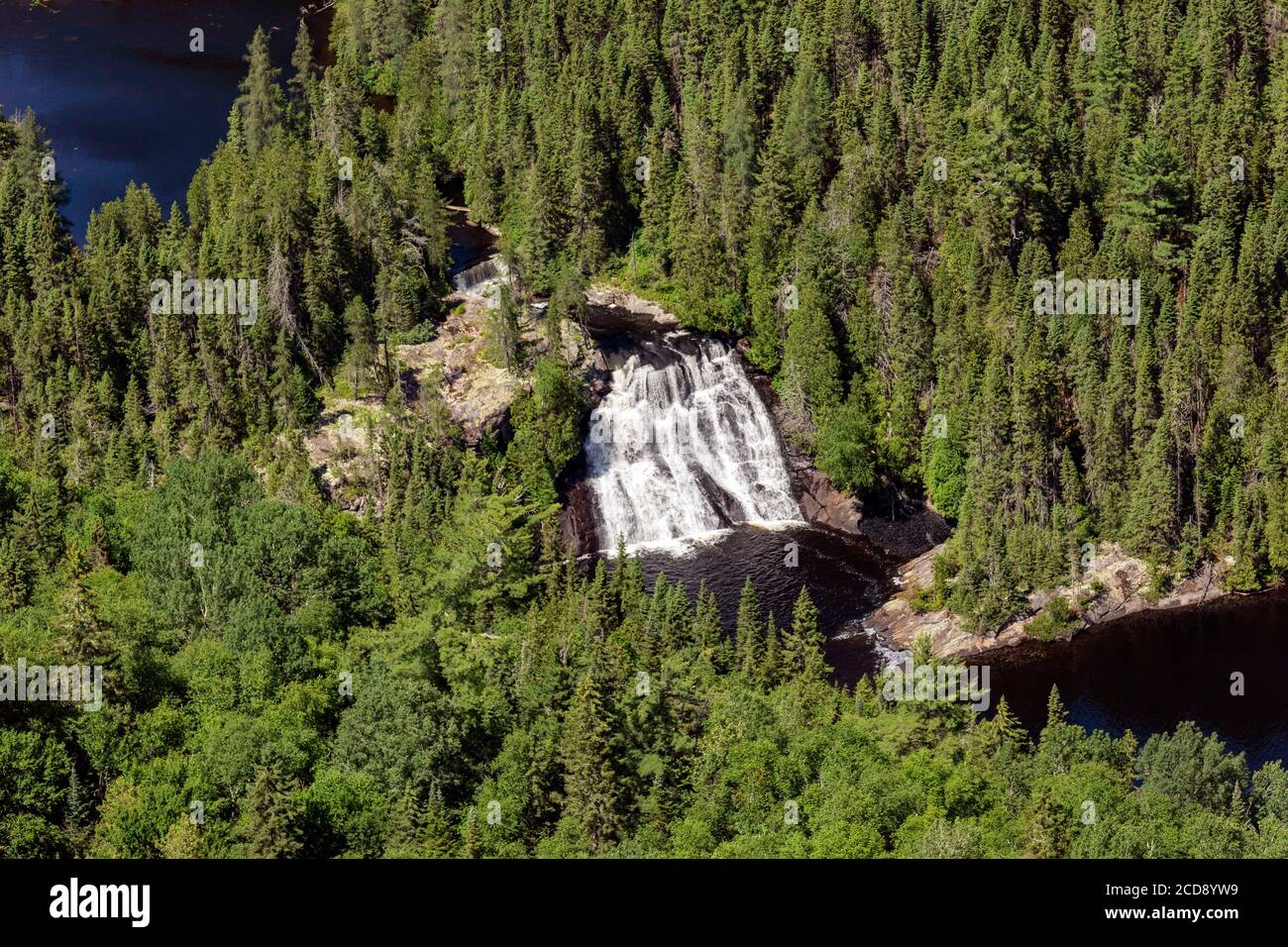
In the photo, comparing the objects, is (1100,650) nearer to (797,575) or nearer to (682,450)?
(797,575)

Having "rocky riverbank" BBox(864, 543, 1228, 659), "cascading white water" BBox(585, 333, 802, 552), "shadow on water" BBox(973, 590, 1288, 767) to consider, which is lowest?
"shadow on water" BBox(973, 590, 1288, 767)

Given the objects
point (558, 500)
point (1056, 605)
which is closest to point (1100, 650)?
point (1056, 605)

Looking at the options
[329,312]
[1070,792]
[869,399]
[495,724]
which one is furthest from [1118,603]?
[329,312]

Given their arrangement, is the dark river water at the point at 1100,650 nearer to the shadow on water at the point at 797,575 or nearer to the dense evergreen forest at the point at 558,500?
the shadow on water at the point at 797,575

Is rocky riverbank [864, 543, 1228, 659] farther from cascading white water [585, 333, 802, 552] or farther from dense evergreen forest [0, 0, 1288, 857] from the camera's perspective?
cascading white water [585, 333, 802, 552]

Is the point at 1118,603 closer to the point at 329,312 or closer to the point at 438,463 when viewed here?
the point at 438,463

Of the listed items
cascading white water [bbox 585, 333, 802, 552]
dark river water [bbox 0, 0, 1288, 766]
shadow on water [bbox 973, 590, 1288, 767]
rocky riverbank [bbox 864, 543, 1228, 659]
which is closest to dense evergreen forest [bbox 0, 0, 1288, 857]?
rocky riverbank [bbox 864, 543, 1228, 659]
